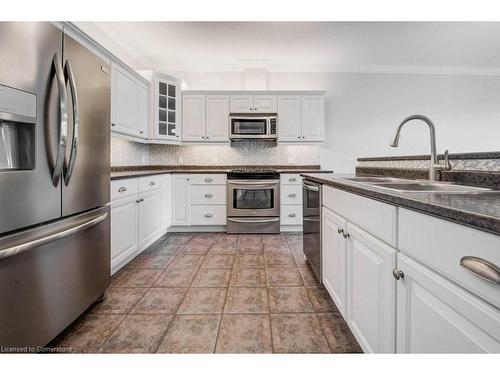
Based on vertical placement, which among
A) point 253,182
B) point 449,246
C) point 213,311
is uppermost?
point 253,182

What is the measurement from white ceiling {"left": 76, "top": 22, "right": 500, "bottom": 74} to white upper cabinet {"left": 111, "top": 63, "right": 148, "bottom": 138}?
0.73 m

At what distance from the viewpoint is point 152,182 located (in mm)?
3164

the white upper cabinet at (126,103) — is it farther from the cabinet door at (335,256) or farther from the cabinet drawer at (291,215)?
the cabinet door at (335,256)

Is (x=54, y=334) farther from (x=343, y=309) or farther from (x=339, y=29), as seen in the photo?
(x=339, y=29)

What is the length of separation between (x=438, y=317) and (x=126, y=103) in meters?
3.34

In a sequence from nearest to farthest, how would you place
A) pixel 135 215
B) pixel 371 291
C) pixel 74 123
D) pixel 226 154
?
pixel 371 291
pixel 74 123
pixel 135 215
pixel 226 154

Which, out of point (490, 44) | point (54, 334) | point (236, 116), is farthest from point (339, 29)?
point (54, 334)

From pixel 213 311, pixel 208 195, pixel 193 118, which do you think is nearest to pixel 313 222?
pixel 213 311

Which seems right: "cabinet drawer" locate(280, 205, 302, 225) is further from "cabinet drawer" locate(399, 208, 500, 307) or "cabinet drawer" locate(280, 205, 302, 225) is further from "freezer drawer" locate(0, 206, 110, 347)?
"cabinet drawer" locate(399, 208, 500, 307)

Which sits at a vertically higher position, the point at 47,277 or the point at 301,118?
the point at 301,118

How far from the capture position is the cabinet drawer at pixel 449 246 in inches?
22.2

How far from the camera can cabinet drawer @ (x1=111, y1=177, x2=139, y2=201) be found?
7.19 feet

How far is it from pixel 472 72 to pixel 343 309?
5562mm

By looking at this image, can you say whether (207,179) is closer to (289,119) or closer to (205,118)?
(205,118)
